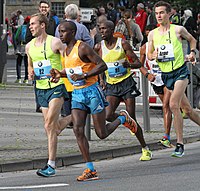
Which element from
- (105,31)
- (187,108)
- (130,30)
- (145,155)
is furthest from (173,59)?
(130,30)

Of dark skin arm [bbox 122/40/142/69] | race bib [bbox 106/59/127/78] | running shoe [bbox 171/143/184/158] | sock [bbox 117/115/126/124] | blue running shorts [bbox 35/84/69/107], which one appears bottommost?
running shoe [bbox 171/143/184/158]

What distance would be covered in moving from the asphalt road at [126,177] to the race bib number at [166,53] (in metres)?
1.32

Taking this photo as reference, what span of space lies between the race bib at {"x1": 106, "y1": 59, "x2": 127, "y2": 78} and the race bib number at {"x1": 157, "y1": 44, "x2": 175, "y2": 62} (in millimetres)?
520

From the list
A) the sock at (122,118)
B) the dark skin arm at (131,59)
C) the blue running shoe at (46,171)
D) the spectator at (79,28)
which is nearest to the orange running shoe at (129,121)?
the sock at (122,118)

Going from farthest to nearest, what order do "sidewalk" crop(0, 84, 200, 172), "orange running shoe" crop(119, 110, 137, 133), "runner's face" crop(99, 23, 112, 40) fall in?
"runner's face" crop(99, 23, 112, 40)
"sidewalk" crop(0, 84, 200, 172)
"orange running shoe" crop(119, 110, 137, 133)

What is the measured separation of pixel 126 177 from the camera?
11.3m

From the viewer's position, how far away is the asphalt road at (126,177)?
10531 mm

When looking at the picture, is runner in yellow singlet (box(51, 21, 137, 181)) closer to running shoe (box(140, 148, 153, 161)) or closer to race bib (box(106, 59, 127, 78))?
running shoe (box(140, 148, 153, 161))

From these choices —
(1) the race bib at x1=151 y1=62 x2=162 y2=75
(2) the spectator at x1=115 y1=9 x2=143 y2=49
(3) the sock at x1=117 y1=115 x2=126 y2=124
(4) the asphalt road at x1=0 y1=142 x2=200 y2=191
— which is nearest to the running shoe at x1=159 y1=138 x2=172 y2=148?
(4) the asphalt road at x1=0 y1=142 x2=200 y2=191

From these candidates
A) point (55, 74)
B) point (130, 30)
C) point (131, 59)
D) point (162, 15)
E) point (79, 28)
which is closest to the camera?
point (55, 74)

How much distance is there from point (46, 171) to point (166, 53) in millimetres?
2693

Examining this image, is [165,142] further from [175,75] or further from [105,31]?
[105,31]

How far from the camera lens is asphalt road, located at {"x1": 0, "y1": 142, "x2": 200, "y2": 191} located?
34.6 feet

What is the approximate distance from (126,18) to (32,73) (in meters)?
12.2
